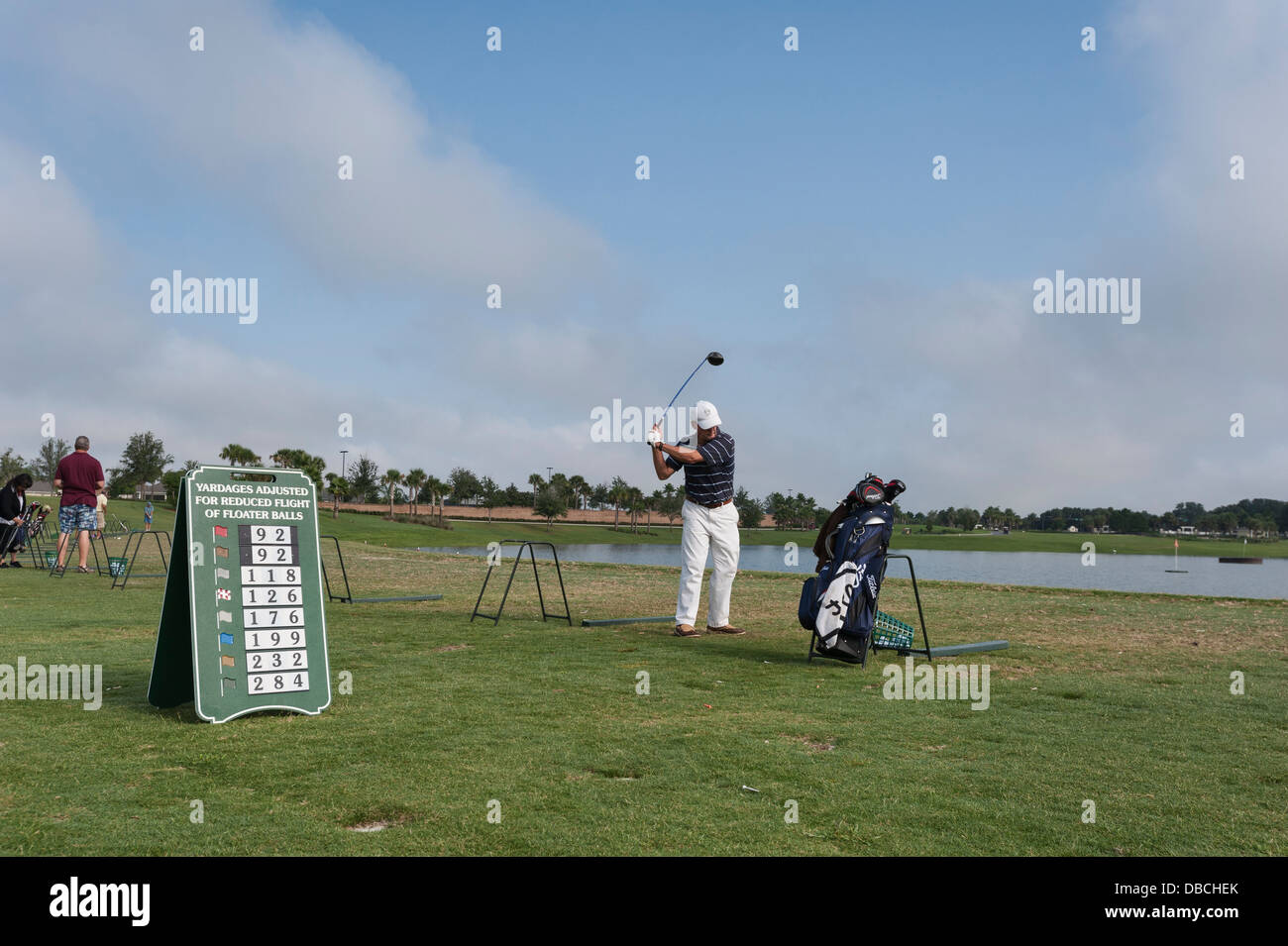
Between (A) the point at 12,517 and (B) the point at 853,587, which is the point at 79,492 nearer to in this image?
(A) the point at 12,517

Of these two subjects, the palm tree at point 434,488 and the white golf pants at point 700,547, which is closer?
the white golf pants at point 700,547

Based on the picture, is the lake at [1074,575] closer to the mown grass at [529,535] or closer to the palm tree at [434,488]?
the mown grass at [529,535]

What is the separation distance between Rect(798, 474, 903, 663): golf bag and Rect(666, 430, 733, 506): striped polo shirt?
88.6 inches

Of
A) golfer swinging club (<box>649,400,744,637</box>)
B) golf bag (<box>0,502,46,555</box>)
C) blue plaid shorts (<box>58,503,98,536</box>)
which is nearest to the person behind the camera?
golfer swinging club (<box>649,400,744,637</box>)

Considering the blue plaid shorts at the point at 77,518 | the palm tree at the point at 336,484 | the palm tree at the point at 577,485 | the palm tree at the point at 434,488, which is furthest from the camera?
the palm tree at the point at 577,485

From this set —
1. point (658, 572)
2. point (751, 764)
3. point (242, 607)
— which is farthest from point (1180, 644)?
point (658, 572)

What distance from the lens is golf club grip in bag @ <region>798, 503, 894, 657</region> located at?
8891 millimetres

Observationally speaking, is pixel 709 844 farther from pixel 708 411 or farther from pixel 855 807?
pixel 708 411

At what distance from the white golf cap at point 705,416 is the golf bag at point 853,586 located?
2585mm

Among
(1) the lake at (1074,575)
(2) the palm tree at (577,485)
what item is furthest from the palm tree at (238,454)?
(2) the palm tree at (577,485)

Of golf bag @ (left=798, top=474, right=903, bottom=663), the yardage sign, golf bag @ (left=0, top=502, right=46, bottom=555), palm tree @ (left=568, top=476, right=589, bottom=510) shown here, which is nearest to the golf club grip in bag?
golf bag @ (left=798, top=474, right=903, bottom=663)

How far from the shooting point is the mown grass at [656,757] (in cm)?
408

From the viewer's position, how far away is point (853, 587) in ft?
29.3

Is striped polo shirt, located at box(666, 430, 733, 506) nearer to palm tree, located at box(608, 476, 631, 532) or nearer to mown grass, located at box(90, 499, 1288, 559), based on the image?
mown grass, located at box(90, 499, 1288, 559)
